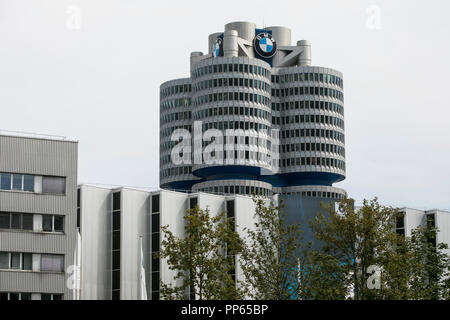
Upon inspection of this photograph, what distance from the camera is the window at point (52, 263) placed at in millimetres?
93188

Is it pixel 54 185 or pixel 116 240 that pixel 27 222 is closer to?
pixel 54 185

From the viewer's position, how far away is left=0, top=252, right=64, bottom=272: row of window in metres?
91.9

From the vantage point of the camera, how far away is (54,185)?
9475cm

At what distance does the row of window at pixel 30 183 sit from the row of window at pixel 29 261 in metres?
6.45

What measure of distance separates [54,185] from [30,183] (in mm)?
2400

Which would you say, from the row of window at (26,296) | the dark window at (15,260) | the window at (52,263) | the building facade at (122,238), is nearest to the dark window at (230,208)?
the building facade at (122,238)

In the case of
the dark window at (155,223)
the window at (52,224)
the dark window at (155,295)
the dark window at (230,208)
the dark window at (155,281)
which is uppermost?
the dark window at (230,208)

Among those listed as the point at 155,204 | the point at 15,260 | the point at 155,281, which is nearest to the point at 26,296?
the point at 15,260

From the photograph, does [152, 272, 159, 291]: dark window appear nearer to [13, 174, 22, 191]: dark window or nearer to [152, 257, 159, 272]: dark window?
[152, 257, 159, 272]: dark window

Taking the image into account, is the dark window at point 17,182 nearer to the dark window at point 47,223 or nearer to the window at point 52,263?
the dark window at point 47,223
